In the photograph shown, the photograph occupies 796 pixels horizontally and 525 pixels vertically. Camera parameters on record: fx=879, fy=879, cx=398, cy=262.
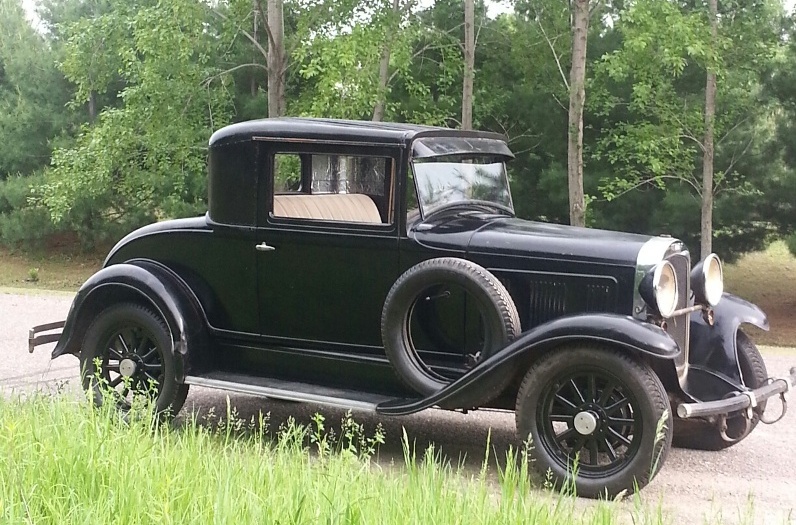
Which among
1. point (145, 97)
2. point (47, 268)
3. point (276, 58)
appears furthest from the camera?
point (47, 268)

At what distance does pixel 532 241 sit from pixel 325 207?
1.36m

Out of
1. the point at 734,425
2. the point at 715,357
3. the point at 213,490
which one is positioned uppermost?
the point at 715,357

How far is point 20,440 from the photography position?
3.98 metres

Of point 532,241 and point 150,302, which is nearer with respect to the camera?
point 532,241

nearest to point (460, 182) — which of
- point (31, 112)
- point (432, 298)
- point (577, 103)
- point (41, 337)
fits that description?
point (432, 298)

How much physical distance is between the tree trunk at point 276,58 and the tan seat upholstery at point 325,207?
27.2ft

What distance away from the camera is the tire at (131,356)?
5.45 m

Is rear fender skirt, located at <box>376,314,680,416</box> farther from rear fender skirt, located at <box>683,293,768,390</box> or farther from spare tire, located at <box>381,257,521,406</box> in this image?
rear fender skirt, located at <box>683,293,768,390</box>

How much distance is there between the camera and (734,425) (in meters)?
5.33

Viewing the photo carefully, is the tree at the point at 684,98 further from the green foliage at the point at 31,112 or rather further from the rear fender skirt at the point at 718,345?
the green foliage at the point at 31,112

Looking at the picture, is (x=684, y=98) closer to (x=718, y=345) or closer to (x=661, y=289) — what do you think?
(x=718, y=345)

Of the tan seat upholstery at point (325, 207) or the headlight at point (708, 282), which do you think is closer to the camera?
the headlight at point (708, 282)

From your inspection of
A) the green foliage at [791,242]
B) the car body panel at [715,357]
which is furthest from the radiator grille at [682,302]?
the green foliage at [791,242]

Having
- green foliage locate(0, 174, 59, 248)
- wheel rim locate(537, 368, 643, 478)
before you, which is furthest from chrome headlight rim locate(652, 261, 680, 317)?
green foliage locate(0, 174, 59, 248)
